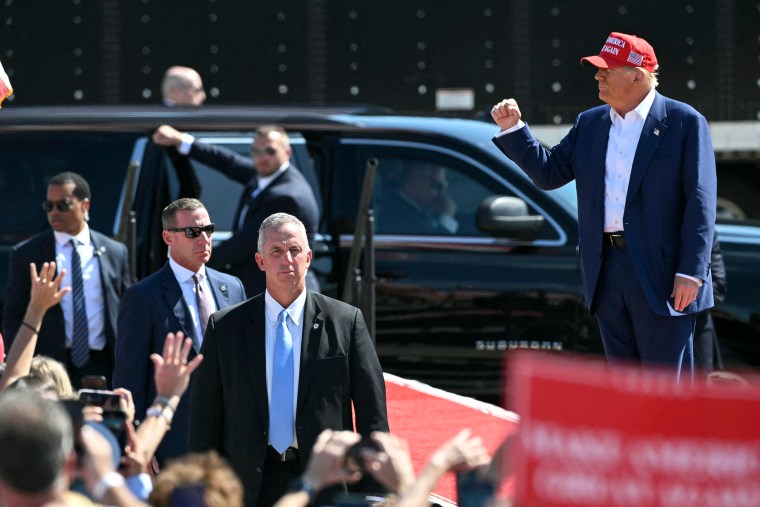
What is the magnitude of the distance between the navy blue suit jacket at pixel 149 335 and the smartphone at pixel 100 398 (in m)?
1.73

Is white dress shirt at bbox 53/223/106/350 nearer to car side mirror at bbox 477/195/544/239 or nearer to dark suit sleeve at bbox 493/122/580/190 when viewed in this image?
car side mirror at bbox 477/195/544/239

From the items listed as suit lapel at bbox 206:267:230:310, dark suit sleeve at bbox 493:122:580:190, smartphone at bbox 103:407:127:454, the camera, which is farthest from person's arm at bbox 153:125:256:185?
the camera

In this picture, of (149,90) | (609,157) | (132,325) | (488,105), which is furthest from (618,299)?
(149,90)

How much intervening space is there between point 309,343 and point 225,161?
3.35 metres

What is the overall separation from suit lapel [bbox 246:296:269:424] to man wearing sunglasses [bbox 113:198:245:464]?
772 millimetres

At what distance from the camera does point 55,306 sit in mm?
7551

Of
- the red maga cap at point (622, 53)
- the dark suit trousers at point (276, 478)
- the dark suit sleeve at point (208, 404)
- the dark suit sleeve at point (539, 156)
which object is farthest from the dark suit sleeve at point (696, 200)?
the dark suit sleeve at point (208, 404)

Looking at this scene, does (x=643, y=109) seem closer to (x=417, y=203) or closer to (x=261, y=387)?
(x=261, y=387)

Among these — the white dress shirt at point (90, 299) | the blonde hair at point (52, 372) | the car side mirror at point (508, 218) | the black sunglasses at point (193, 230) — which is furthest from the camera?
the car side mirror at point (508, 218)

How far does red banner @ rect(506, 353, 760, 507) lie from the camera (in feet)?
10.00

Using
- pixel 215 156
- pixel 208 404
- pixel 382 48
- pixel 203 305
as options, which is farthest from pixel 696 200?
pixel 382 48

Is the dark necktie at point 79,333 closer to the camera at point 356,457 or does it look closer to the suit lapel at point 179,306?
the suit lapel at point 179,306

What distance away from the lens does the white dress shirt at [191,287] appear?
6.55 meters

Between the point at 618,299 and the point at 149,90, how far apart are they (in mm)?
6173
